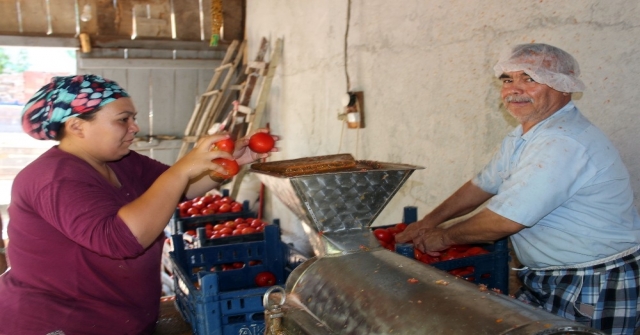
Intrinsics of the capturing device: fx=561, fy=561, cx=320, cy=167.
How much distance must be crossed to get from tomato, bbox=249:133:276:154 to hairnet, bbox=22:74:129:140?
610mm

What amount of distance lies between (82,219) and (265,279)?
1.57 metres

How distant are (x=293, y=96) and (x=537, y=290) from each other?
14.8 ft

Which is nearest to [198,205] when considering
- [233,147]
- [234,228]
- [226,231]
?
[234,228]

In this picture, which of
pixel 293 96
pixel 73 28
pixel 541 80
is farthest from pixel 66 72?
pixel 541 80

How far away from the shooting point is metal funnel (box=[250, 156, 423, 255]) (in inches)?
73.9

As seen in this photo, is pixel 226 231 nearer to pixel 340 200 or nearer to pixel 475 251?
pixel 475 251

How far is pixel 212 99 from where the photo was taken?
739 cm

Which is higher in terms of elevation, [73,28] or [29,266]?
[73,28]

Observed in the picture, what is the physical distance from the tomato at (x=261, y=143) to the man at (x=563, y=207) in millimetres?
853

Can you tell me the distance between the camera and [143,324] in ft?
6.94

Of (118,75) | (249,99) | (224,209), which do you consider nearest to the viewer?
(224,209)

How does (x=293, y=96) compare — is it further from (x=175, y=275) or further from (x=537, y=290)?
(x=537, y=290)

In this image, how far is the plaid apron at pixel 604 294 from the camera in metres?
2.06

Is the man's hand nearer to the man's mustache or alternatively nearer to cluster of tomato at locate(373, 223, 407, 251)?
cluster of tomato at locate(373, 223, 407, 251)
